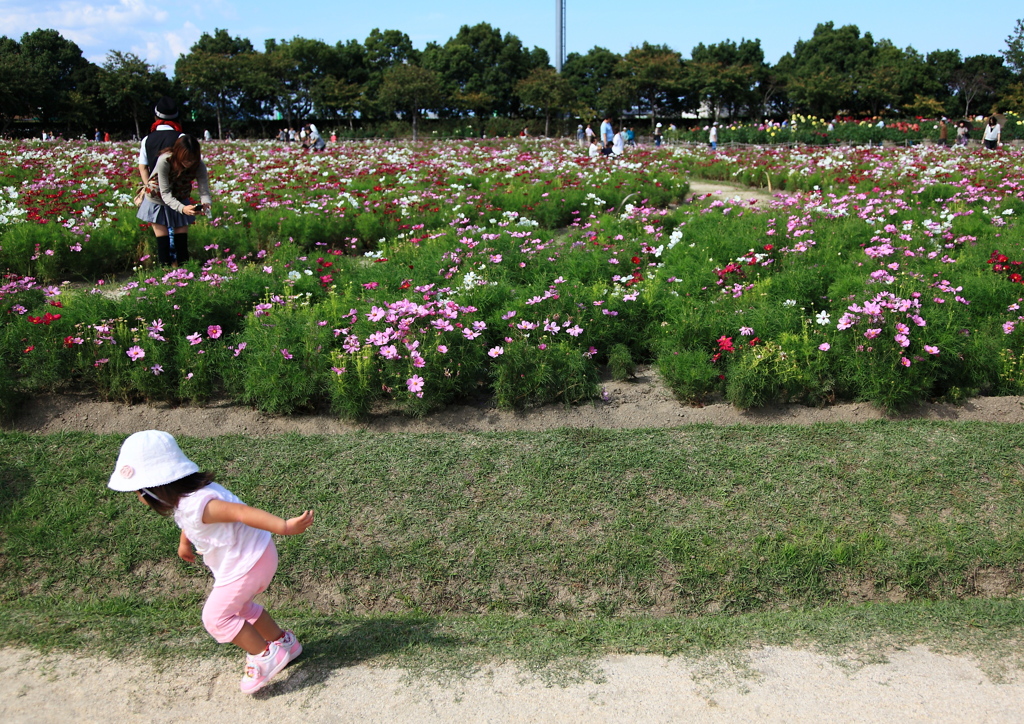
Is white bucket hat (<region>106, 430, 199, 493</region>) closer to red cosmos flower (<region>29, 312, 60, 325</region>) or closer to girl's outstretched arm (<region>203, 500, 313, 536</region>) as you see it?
girl's outstretched arm (<region>203, 500, 313, 536</region>)

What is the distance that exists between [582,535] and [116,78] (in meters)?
47.9

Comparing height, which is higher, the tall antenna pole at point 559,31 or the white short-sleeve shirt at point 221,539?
the tall antenna pole at point 559,31

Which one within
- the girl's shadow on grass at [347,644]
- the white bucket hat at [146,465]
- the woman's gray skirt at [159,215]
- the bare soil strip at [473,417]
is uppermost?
the woman's gray skirt at [159,215]

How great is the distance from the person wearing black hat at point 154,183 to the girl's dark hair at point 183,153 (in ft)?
0.19

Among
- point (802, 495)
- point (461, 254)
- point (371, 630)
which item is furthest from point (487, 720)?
point (461, 254)

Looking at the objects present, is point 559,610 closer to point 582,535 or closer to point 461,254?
point 582,535

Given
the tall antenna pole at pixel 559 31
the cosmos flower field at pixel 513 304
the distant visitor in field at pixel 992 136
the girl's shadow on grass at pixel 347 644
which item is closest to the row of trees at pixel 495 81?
the tall antenna pole at pixel 559 31

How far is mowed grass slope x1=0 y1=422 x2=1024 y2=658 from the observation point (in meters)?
3.21

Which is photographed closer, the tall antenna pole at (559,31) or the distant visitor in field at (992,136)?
the distant visitor in field at (992,136)

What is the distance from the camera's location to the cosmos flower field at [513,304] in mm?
5047

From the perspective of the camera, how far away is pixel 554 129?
46656 mm

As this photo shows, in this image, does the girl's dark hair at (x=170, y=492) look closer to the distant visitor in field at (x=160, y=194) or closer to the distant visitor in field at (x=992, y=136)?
the distant visitor in field at (x=160, y=194)

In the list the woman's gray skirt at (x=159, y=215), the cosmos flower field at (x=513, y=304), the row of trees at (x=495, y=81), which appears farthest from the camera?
the row of trees at (x=495, y=81)

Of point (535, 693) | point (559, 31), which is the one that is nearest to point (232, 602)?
point (535, 693)
